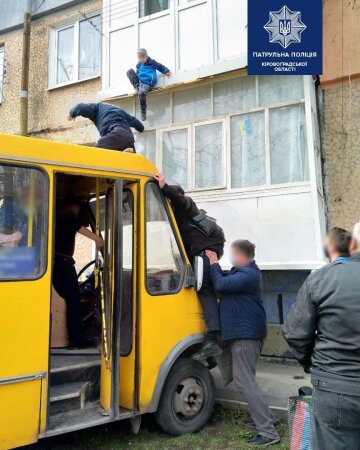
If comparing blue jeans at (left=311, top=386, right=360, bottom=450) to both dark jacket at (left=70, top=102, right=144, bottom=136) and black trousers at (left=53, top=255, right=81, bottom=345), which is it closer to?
black trousers at (left=53, top=255, right=81, bottom=345)

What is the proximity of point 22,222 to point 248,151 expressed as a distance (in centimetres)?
503

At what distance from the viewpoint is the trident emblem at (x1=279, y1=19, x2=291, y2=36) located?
292 inches

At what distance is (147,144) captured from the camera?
8.94 meters

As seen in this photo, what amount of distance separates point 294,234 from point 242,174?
4.46ft

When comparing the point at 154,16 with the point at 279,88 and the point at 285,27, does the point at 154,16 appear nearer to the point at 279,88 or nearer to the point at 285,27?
the point at 285,27

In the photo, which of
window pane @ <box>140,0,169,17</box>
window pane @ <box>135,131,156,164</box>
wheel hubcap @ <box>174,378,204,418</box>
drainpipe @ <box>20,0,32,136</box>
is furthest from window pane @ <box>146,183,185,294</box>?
drainpipe @ <box>20,0,32,136</box>

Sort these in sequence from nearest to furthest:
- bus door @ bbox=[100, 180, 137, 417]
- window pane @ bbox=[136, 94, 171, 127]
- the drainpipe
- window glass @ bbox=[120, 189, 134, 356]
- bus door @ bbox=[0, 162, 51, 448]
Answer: bus door @ bbox=[0, 162, 51, 448]
bus door @ bbox=[100, 180, 137, 417]
window glass @ bbox=[120, 189, 134, 356]
window pane @ bbox=[136, 94, 171, 127]
the drainpipe

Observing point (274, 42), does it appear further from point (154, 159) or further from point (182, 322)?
point (182, 322)

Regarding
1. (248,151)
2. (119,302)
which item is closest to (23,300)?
(119,302)

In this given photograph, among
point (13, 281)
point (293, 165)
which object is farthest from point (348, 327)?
point (293, 165)

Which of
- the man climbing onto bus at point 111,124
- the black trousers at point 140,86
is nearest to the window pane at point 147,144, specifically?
the black trousers at point 140,86

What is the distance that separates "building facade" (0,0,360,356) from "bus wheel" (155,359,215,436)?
9.54 feet

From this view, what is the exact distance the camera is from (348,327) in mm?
2713

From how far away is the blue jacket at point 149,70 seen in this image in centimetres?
848
